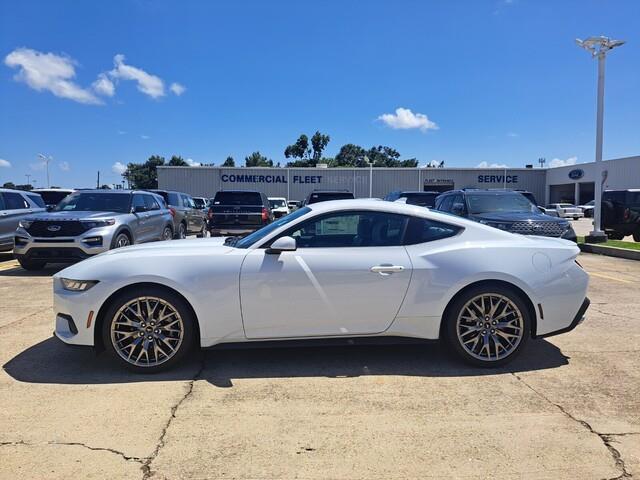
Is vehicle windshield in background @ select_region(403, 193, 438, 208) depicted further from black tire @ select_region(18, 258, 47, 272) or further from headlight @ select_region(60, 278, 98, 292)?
headlight @ select_region(60, 278, 98, 292)

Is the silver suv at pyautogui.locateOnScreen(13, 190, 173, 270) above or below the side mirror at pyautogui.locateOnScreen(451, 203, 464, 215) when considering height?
below

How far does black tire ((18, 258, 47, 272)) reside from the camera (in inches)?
368

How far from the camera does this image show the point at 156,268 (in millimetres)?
4004

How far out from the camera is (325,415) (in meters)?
3.38

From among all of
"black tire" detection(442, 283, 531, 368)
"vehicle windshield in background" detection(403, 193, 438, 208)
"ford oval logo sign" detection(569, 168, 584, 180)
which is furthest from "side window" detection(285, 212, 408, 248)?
"ford oval logo sign" detection(569, 168, 584, 180)

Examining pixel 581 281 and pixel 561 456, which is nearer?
pixel 561 456

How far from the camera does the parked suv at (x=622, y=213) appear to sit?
Answer: 53.1 ft

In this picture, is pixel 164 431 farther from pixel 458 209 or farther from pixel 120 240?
pixel 458 209

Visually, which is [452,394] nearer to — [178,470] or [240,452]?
Answer: [240,452]

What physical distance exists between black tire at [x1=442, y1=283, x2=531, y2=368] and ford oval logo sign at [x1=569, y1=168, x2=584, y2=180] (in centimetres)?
4617

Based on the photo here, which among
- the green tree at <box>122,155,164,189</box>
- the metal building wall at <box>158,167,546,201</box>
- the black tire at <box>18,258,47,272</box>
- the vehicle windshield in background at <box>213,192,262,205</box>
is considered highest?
the green tree at <box>122,155,164,189</box>

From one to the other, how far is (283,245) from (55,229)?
7035 mm

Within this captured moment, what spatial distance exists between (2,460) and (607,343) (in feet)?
17.9

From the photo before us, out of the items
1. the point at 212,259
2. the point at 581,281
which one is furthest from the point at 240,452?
the point at 581,281
